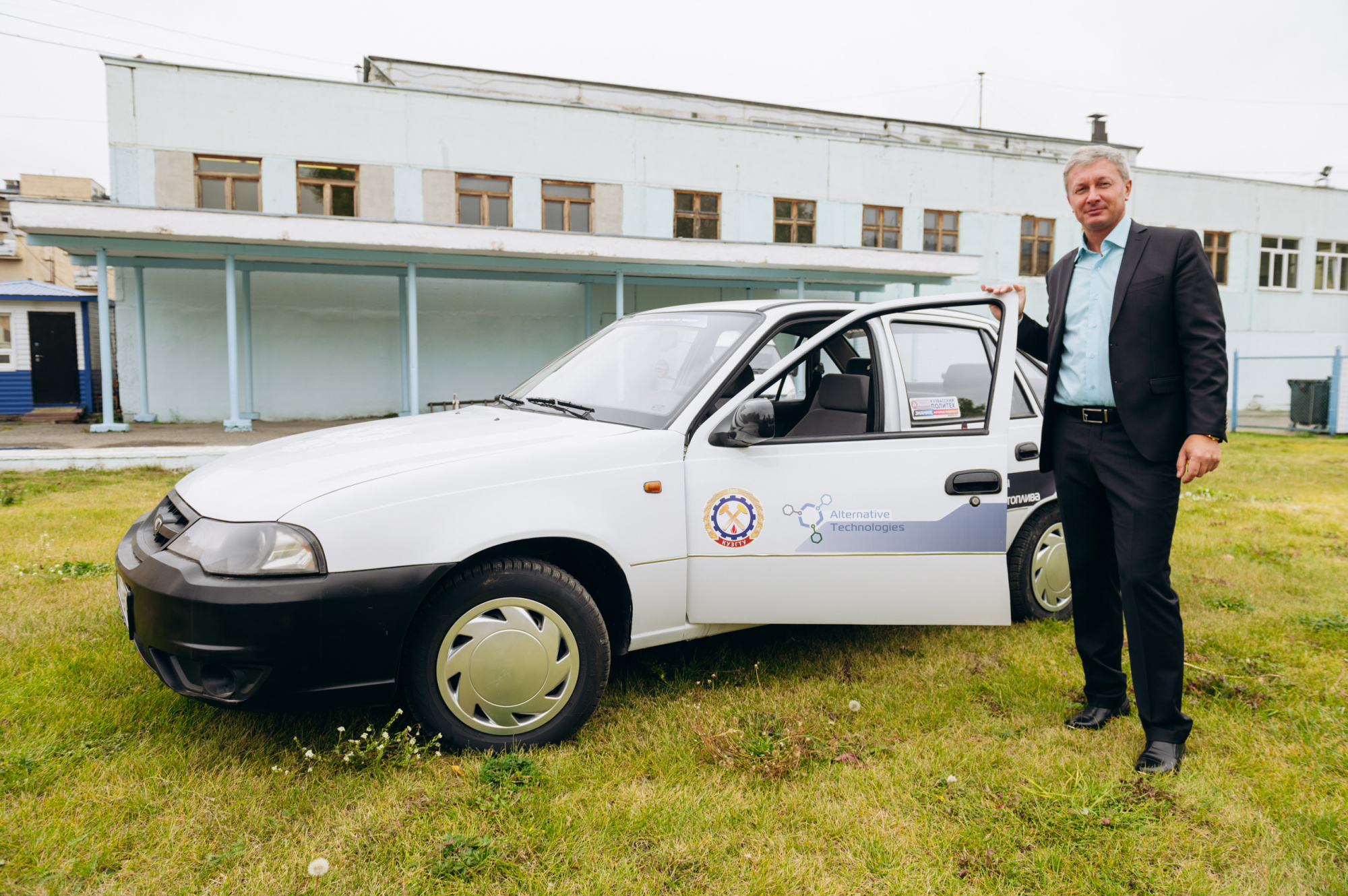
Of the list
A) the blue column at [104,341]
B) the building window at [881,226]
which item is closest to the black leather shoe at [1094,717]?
the blue column at [104,341]

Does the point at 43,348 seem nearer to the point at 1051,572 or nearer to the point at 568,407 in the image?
the point at 568,407

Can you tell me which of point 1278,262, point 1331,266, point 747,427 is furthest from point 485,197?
point 1331,266

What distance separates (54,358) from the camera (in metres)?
19.1

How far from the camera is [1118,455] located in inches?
116

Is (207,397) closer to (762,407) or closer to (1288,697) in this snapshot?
(762,407)

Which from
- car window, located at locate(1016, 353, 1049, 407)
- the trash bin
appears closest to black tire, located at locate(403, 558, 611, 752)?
car window, located at locate(1016, 353, 1049, 407)

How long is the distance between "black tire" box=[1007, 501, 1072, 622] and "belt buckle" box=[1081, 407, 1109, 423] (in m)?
1.35

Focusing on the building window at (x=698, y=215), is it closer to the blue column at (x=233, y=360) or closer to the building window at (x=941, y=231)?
the building window at (x=941, y=231)

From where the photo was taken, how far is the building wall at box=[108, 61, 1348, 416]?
16172 millimetres

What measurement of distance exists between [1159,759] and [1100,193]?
198cm

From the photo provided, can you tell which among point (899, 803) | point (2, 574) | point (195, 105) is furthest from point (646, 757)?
point (195, 105)

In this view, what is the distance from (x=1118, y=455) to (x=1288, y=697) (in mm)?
1529

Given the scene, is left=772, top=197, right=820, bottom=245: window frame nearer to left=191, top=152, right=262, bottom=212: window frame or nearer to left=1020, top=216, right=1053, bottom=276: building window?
left=1020, top=216, right=1053, bottom=276: building window

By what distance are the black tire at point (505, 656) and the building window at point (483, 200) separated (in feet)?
53.5
